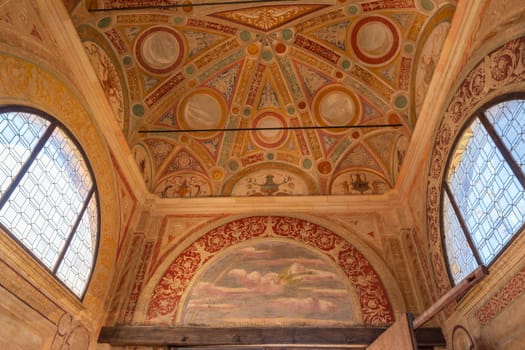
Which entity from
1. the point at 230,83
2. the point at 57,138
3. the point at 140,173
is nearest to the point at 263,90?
the point at 230,83

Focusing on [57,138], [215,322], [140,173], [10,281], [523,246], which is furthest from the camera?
[140,173]

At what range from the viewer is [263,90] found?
35.6 feet

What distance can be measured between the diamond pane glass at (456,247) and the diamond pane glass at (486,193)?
321 mm

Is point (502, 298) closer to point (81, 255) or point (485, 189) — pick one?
point (485, 189)

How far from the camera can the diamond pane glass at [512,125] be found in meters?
5.43

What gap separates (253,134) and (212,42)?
2770mm

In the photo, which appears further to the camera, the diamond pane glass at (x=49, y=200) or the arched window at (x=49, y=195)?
the diamond pane glass at (x=49, y=200)

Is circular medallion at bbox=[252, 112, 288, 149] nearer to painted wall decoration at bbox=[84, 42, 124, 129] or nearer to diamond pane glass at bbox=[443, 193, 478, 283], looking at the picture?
painted wall decoration at bbox=[84, 42, 124, 129]

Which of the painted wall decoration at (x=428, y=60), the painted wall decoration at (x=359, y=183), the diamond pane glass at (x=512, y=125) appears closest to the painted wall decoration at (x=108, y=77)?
the painted wall decoration at (x=359, y=183)

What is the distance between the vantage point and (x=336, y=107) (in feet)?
34.7

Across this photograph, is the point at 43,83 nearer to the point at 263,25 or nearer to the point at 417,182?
the point at 263,25

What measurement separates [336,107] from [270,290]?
208 inches

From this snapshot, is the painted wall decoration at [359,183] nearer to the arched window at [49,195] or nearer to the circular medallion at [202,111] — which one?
the circular medallion at [202,111]

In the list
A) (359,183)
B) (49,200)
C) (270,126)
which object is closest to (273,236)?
(359,183)
